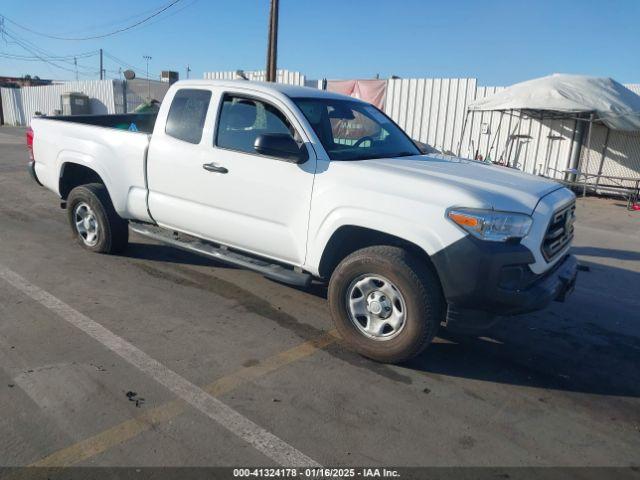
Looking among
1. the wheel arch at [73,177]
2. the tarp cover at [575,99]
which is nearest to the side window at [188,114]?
Result: the wheel arch at [73,177]

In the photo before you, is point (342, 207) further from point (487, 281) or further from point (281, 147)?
point (487, 281)

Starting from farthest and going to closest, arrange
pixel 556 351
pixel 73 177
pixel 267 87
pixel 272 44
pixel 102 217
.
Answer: pixel 272 44
pixel 73 177
pixel 102 217
pixel 267 87
pixel 556 351

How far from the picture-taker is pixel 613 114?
12.0 m

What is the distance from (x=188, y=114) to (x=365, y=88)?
12.3 metres

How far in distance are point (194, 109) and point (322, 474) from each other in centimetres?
355

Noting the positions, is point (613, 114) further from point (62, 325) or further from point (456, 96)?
point (62, 325)

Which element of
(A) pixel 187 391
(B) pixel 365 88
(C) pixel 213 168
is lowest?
(A) pixel 187 391

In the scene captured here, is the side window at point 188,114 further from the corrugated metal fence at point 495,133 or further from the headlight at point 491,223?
the corrugated metal fence at point 495,133

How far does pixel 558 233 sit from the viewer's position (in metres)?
3.94

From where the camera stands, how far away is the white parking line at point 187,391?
111 inches

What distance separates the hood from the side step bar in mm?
1084

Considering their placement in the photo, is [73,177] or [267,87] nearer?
[267,87]

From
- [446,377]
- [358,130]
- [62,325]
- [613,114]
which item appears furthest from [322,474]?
[613,114]

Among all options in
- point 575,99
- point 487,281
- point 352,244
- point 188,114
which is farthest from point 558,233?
point 575,99
